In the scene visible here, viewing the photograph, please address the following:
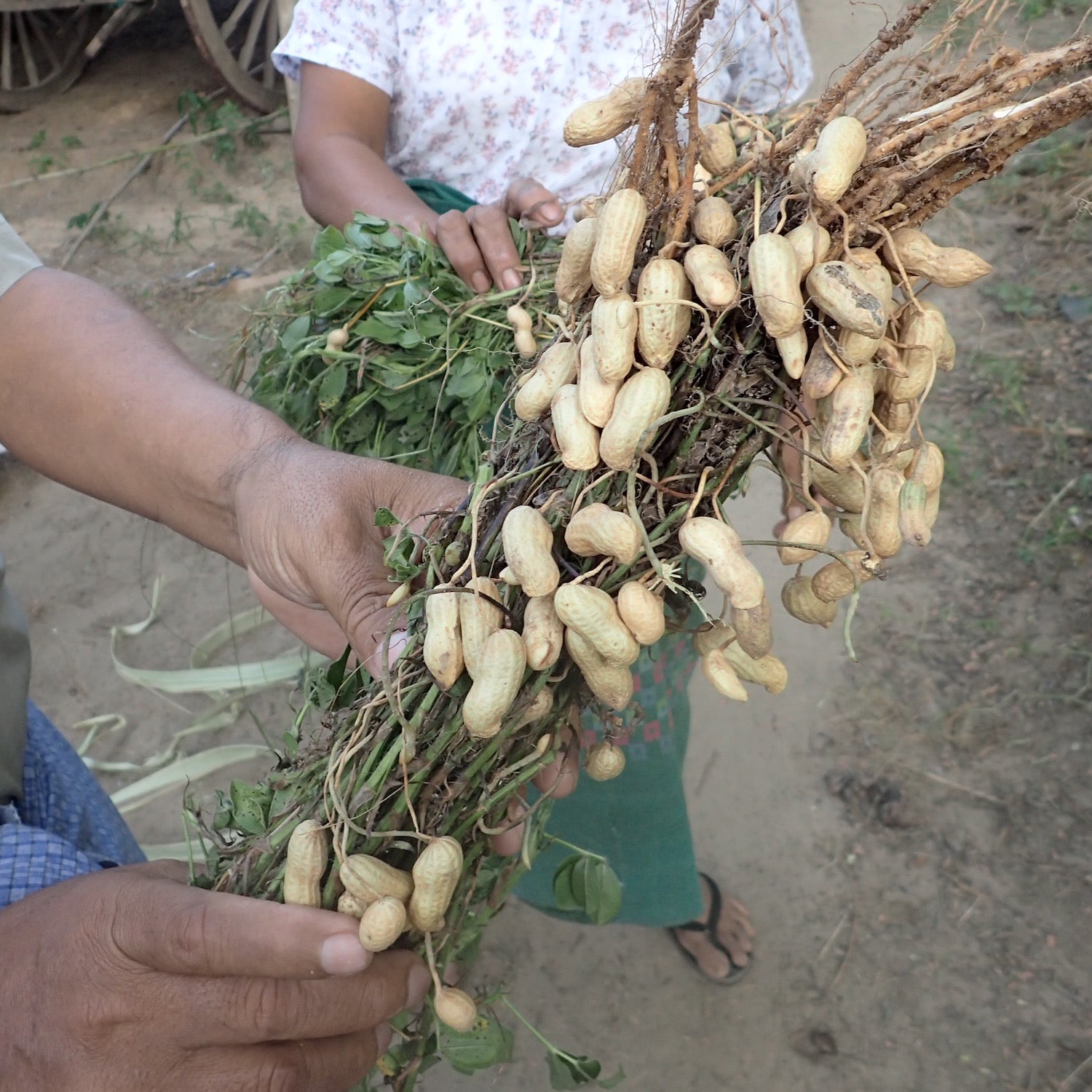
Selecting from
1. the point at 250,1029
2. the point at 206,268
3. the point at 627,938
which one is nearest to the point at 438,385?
the point at 250,1029

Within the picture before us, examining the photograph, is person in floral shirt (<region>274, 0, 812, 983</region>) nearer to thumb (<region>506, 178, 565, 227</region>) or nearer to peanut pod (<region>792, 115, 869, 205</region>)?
thumb (<region>506, 178, 565, 227</region>)

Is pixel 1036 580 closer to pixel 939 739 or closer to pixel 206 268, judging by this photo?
pixel 939 739

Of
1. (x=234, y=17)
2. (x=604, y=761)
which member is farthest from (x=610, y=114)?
(x=234, y=17)

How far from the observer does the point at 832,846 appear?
204 cm

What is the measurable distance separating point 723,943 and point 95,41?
4782 millimetres

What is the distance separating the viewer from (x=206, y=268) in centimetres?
372

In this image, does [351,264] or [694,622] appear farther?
[694,622]

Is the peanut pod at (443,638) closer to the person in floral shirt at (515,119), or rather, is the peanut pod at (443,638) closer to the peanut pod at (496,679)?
the peanut pod at (496,679)

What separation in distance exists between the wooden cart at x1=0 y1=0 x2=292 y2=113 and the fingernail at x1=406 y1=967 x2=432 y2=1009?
436cm

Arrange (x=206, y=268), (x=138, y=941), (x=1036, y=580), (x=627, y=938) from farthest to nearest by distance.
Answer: (x=206, y=268) → (x=1036, y=580) → (x=627, y=938) → (x=138, y=941)

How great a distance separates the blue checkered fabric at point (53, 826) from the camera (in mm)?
938

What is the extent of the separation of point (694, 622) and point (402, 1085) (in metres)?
0.73

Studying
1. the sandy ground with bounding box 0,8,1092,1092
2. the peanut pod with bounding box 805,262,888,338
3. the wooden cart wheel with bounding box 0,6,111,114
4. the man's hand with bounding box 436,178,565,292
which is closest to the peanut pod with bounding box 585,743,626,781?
the peanut pod with bounding box 805,262,888,338

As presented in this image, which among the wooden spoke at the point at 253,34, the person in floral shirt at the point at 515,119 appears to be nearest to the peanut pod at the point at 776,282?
the person in floral shirt at the point at 515,119
